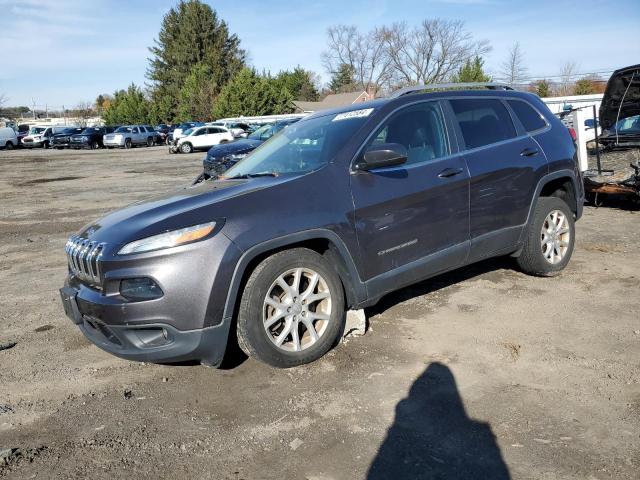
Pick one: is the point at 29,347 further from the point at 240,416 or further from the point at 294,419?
the point at 294,419

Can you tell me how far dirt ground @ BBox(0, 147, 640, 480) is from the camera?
2.83 metres

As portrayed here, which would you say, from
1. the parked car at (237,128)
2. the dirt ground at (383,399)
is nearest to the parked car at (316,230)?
the dirt ground at (383,399)

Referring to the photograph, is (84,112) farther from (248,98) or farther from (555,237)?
(555,237)

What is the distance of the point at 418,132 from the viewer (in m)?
4.57

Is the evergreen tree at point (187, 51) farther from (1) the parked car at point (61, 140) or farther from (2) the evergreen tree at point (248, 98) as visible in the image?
(1) the parked car at point (61, 140)

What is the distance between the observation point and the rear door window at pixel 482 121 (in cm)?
484

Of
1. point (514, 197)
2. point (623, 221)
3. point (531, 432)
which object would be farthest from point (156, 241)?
point (623, 221)

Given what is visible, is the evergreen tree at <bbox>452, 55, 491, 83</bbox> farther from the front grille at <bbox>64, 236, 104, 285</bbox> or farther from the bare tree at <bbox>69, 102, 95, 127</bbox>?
the bare tree at <bbox>69, 102, 95, 127</bbox>

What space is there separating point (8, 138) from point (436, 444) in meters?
50.2

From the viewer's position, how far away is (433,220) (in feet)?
14.3

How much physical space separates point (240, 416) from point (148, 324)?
762mm

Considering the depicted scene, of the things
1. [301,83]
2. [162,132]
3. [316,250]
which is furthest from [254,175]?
[301,83]

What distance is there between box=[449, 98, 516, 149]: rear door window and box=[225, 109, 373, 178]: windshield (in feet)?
3.07

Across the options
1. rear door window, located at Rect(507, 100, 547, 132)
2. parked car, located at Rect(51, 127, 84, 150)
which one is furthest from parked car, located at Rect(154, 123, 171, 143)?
rear door window, located at Rect(507, 100, 547, 132)
